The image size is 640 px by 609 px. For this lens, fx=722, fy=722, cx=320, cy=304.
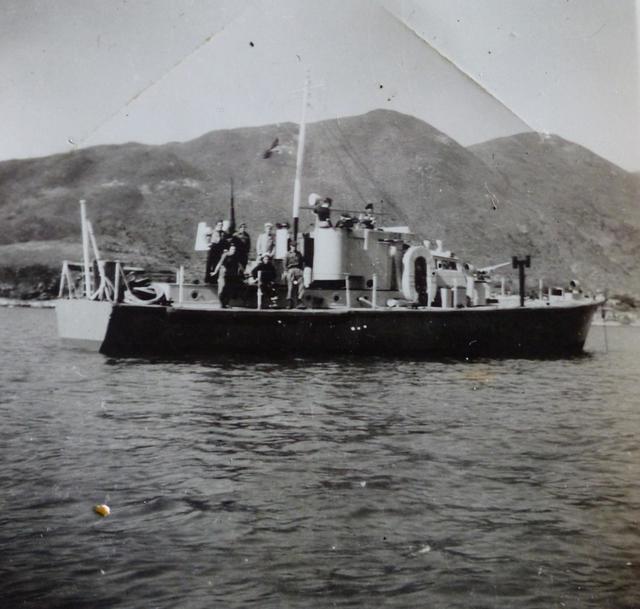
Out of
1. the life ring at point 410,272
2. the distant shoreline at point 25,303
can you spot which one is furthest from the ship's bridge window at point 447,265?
the distant shoreline at point 25,303

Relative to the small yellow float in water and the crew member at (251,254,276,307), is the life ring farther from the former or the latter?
the small yellow float in water

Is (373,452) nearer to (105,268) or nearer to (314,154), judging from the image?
(105,268)

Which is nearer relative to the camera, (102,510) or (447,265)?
(102,510)

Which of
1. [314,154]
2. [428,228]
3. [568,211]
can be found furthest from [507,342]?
[314,154]

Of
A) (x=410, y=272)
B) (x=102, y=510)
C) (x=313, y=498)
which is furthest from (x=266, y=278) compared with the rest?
(x=102, y=510)

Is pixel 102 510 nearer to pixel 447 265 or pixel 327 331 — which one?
pixel 327 331

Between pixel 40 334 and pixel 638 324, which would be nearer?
pixel 40 334
